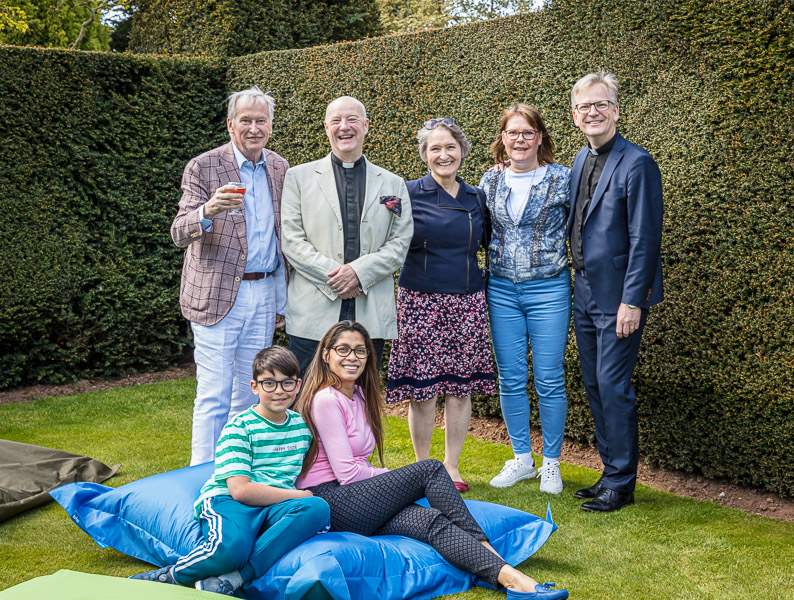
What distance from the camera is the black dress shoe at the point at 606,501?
4.00m

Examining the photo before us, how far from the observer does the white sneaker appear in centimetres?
442

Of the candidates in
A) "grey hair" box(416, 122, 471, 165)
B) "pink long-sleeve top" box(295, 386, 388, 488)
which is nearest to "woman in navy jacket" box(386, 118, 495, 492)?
"grey hair" box(416, 122, 471, 165)

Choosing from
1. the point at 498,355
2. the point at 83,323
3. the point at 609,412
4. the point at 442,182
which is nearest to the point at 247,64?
the point at 83,323

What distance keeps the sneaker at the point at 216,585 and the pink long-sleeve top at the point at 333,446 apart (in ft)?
1.79

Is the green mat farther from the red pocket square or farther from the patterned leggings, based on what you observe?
the red pocket square

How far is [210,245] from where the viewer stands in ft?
12.9

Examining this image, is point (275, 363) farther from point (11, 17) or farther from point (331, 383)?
point (11, 17)

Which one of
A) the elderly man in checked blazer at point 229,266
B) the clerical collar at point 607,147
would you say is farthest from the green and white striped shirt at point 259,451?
the clerical collar at point 607,147

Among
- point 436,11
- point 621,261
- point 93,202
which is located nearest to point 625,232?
point 621,261

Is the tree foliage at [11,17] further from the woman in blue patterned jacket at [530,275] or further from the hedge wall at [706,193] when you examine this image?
the woman in blue patterned jacket at [530,275]

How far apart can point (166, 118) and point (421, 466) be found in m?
5.11

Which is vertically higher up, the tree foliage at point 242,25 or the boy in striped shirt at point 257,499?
the tree foliage at point 242,25

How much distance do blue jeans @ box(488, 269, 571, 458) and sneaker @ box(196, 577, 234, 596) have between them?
2.03 m

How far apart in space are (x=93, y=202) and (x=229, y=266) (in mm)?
3580
